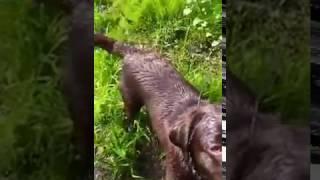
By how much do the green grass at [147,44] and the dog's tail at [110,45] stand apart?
0.02 m

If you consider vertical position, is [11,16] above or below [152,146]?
above

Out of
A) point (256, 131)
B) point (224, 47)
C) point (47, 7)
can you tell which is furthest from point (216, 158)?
point (47, 7)

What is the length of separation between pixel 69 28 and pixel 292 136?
3.63 ft

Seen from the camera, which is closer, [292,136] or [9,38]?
[9,38]

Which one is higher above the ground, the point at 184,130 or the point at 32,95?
the point at 32,95

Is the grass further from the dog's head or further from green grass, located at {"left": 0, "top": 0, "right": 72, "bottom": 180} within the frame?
green grass, located at {"left": 0, "top": 0, "right": 72, "bottom": 180}

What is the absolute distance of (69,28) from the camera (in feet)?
10.8

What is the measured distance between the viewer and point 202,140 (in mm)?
3336

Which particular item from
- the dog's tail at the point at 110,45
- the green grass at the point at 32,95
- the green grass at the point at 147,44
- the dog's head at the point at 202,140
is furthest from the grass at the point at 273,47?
the green grass at the point at 32,95

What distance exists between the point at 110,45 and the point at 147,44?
0.17 m

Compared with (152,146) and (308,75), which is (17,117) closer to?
(152,146)

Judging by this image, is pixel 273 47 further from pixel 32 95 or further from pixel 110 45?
pixel 32 95

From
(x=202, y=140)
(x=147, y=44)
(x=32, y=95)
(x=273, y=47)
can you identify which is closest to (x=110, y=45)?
(x=147, y=44)

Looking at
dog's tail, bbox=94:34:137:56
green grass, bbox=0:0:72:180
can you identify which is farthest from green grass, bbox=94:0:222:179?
green grass, bbox=0:0:72:180
